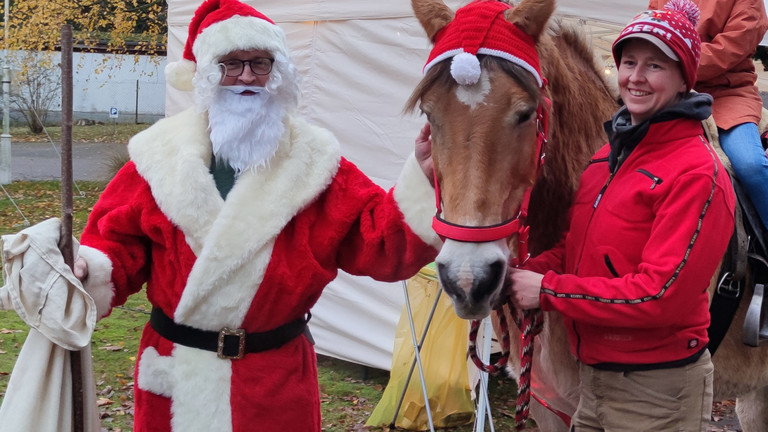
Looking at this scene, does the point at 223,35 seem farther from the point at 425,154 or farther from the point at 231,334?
the point at 231,334

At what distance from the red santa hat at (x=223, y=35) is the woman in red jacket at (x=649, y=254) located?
106 cm

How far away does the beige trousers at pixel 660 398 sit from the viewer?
6.37 ft

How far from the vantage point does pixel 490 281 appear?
1.69 m

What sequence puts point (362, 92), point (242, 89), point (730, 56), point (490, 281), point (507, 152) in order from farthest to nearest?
1. point (362, 92)
2. point (730, 56)
3. point (242, 89)
4. point (507, 152)
5. point (490, 281)

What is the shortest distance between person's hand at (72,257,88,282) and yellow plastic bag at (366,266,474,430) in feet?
8.19

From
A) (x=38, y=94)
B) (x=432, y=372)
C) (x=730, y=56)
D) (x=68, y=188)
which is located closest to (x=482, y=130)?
(x=68, y=188)

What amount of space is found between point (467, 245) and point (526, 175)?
0.30 m

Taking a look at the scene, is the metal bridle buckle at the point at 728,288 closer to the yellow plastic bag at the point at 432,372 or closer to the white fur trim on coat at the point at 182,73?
the white fur trim on coat at the point at 182,73

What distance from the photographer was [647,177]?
1.86 m

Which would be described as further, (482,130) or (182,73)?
(182,73)

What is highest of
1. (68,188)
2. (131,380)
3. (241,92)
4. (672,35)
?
(672,35)

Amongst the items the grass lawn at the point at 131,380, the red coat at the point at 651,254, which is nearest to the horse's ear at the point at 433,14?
the red coat at the point at 651,254

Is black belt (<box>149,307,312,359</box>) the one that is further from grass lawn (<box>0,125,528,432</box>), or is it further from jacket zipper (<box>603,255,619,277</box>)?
grass lawn (<box>0,125,528,432</box>)

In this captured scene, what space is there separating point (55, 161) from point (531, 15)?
1530 cm
